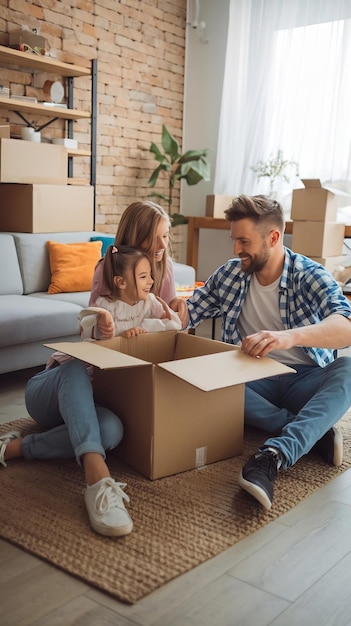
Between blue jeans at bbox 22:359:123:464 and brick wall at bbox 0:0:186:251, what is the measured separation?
2.77 m

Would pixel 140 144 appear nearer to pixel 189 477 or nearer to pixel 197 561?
pixel 189 477

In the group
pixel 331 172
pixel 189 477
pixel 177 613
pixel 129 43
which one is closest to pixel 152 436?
pixel 189 477

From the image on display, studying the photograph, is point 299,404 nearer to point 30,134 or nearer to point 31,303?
point 31,303

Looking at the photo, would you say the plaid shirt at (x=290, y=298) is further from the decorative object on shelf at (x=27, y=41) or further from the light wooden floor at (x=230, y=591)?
the decorative object on shelf at (x=27, y=41)

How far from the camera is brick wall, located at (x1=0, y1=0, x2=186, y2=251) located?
4470mm

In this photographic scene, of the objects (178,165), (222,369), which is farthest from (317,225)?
(222,369)

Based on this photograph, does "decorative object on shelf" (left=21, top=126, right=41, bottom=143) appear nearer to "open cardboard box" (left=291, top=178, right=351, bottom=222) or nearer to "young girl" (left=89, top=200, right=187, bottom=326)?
"open cardboard box" (left=291, top=178, right=351, bottom=222)

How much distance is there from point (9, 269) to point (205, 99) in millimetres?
3017

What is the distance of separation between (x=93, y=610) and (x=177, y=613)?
17 cm

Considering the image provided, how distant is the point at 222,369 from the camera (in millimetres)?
1812

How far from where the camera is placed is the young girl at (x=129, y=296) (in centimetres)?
218

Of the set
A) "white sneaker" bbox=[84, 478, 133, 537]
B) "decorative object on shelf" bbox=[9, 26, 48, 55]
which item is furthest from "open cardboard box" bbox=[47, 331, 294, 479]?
"decorative object on shelf" bbox=[9, 26, 48, 55]

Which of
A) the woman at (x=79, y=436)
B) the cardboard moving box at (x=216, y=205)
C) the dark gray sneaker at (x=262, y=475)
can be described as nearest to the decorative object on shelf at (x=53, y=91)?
the cardboard moving box at (x=216, y=205)

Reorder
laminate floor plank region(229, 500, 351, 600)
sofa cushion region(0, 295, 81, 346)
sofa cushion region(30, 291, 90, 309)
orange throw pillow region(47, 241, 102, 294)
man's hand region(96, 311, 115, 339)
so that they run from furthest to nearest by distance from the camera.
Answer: orange throw pillow region(47, 241, 102, 294) < sofa cushion region(30, 291, 90, 309) < sofa cushion region(0, 295, 81, 346) < man's hand region(96, 311, 115, 339) < laminate floor plank region(229, 500, 351, 600)
